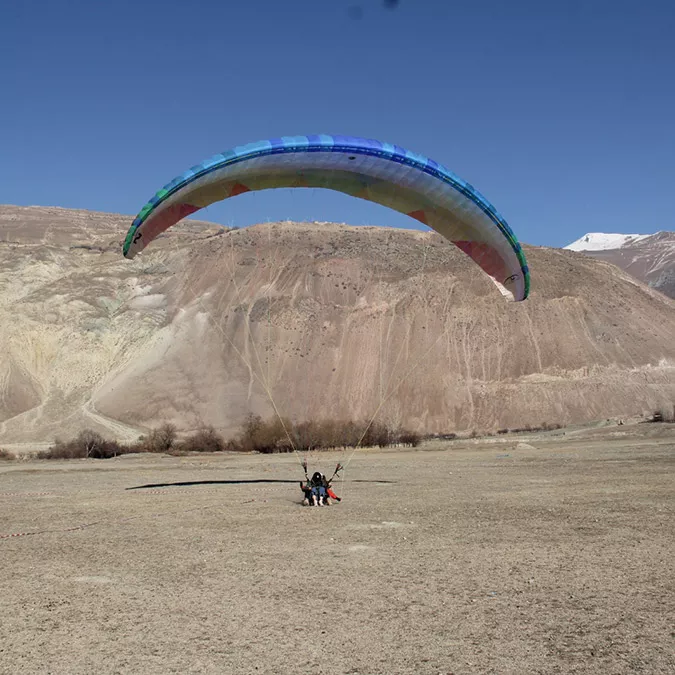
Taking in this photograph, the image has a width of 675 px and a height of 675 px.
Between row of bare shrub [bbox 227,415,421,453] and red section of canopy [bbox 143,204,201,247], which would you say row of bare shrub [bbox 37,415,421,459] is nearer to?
row of bare shrub [bbox 227,415,421,453]

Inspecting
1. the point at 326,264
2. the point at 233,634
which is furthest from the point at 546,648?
the point at 326,264

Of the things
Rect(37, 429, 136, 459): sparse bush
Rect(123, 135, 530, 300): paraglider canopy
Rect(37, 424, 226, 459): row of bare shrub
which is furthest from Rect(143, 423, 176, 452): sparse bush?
Rect(123, 135, 530, 300): paraglider canopy

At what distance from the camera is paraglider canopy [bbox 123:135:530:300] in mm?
14555

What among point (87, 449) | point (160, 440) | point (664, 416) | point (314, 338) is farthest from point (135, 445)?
point (664, 416)

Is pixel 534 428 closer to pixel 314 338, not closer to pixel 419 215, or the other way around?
pixel 314 338

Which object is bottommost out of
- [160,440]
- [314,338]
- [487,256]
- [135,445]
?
[135,445]

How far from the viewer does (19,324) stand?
196ft

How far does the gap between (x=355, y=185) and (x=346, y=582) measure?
9124 mm

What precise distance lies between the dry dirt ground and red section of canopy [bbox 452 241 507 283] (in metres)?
4.78

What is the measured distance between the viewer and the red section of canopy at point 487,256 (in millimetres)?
16366

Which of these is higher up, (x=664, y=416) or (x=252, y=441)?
(x=664, y=416)

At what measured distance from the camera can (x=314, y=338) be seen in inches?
2391

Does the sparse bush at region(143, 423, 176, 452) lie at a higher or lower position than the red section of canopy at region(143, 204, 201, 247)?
lower

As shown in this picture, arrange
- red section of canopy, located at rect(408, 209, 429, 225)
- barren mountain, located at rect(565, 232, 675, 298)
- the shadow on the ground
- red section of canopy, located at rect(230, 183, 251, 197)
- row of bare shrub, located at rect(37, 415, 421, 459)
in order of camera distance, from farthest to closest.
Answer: barren mountain, located at rect(565, 232, 675, 298)
row of bare shrub, located at rect(37, 415, 421, 459)
the shadow on the ground
red section of canopy, located at rect(408, 209, 429, 225)
red section of canopy, located at rect(230, 183, 251, 197)
